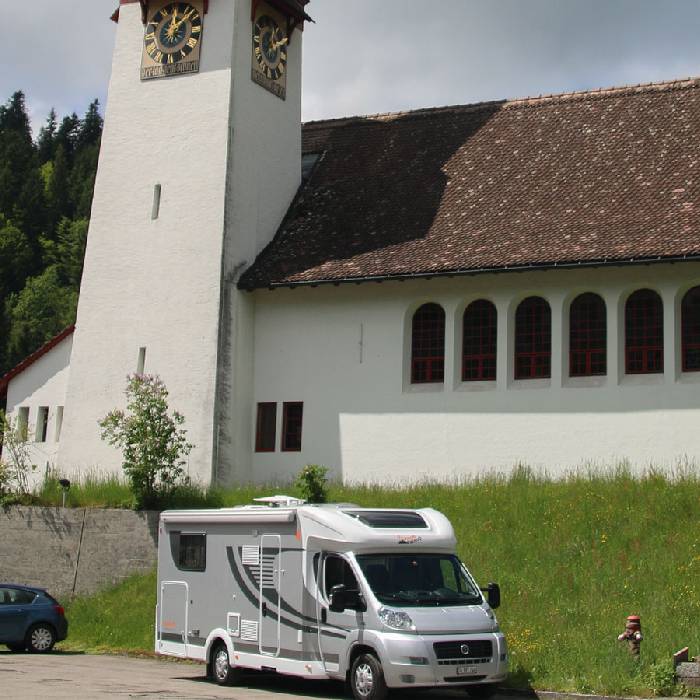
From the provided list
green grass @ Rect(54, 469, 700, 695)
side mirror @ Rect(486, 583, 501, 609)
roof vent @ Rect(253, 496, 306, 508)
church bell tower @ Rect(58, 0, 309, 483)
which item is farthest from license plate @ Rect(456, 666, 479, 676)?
church bell tower @ Rect(58, 0, 309, 483)

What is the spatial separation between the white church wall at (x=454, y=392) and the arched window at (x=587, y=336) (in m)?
0.26

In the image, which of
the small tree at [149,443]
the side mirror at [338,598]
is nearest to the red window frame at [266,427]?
the small tree at [149,443]

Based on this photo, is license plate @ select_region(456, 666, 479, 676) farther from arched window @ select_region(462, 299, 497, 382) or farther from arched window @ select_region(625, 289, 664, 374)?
arched window @ select_region(462, 299, 497, 382)

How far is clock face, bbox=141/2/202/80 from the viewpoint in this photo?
115ft

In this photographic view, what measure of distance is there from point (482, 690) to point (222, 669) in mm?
4464

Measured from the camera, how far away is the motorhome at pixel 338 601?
1680cm

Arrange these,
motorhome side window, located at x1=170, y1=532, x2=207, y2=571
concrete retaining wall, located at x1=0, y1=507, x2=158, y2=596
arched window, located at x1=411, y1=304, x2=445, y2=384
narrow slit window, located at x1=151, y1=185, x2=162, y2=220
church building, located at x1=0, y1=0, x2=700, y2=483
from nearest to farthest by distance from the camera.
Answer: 1. motorhome side window, located at x1=170, y1=532, x2=207, y2=571
2. church building, located at x1=0, y1=0, x2=700, y2=483
3. concrete retaining wall, located at x1=0, y1=507, x2=158, y2=596
4. arched window, located at x1=411, y1=304, x2=445, y2=384
5. narrow slit window, located at x1=151, y1=185, x2=162, y2=220

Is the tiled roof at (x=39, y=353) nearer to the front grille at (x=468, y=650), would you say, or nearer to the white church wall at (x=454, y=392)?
the white church wall at (x=454, y=392)

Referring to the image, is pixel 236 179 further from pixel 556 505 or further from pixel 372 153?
pixel 556 505

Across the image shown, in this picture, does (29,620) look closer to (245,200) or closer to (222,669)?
(222,669)

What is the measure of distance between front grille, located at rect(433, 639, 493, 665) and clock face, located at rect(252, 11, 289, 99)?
21679mm

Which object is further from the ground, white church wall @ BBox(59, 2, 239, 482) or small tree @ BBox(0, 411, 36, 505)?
white church wall @ BBox(59, 2, 239, 482)

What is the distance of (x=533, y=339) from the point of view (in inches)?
1209

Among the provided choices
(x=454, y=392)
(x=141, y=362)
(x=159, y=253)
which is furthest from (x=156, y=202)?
(x=454, y=392)
